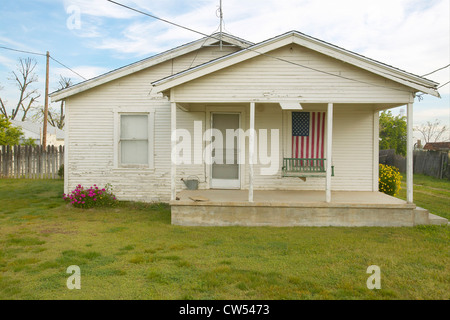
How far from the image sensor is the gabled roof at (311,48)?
7.49 meters

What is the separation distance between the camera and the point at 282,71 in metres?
7.88

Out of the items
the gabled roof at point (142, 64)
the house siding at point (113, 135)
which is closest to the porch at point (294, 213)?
the house siding at point (113, 135)

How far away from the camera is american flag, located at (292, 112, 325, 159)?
9.72 metres

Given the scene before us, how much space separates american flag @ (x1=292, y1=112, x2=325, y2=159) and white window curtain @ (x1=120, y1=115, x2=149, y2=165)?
4289 millimetres

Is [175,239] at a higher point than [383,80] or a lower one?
lower

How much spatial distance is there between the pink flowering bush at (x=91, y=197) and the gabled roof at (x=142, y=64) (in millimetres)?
2677

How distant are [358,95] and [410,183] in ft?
7.47

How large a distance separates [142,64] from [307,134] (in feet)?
16.5

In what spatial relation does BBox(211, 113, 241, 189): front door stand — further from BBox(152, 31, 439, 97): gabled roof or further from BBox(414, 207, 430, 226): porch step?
BBox(414, 207, 430, 226): porch step

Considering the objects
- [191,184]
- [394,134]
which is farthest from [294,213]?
[394,134]

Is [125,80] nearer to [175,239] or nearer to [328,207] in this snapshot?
[175,239]

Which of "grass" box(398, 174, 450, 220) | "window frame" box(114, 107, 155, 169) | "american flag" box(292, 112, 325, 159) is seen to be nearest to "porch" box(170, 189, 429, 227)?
"grass" box(398, 174, 450, 220)
